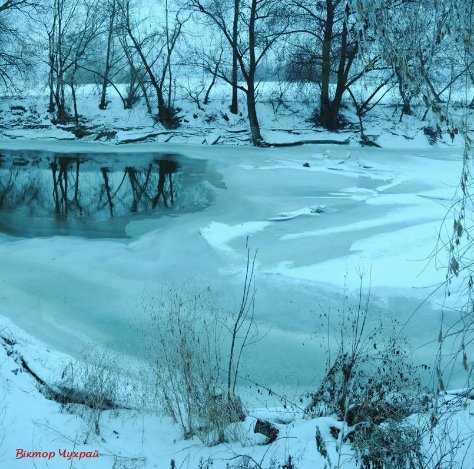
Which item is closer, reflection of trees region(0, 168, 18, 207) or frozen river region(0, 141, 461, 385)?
frozen river region(0, 141, 461, 385)

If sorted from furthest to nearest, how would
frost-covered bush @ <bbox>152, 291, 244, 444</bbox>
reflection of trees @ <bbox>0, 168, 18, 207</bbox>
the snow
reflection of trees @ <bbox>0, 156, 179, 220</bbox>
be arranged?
reflection of trees @ <bbox>0, 168, 18, 207</bbox> → reflection of trees @ <bbox>0, 156, 179, 220</bbox> → the snow → frost-covered bush @ <bbox>152, 291, 244, 444</bbox>

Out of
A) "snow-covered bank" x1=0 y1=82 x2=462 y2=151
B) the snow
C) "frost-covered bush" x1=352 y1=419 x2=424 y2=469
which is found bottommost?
"frost-covered bush" x1=352 y1=419 x2=424 y2=469

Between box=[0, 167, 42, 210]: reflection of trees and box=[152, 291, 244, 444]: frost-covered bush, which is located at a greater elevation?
box=[0, 167, 42, 210]: reflection of trees

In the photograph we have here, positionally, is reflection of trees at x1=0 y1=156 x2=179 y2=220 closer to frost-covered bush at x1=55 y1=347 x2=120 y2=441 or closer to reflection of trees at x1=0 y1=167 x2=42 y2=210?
reflection of trees at x1=0 y1=167 x2=42 y2=210

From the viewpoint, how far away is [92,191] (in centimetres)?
1291

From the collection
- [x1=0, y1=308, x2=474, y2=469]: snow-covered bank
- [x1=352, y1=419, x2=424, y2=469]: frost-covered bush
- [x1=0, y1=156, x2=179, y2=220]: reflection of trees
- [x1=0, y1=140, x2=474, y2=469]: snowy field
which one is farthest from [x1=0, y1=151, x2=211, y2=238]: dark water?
[x1=352, y1=419, x2=424, y2=469]: frost-covered bush

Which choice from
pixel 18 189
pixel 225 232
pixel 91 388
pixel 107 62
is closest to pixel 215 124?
pixel 107 62

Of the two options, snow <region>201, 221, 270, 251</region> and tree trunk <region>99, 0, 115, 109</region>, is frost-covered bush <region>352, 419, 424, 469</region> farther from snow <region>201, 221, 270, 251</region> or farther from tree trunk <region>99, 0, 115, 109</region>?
tree trunk <region>99, 0, 115, 109</region>

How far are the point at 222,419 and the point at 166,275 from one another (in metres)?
3.78

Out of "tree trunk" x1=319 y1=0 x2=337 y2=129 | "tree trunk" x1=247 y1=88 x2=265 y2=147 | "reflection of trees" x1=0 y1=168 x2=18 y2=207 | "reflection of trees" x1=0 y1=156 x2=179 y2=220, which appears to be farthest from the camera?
"tree trunk" x1=247 y1=88 x2=265 y2=147

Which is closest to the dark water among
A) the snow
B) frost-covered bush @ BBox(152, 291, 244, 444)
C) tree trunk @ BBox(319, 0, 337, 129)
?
the snow

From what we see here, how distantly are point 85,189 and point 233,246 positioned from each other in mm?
6090

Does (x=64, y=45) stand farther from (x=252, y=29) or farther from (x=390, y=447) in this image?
(x=390, y=447)

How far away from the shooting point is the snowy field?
12.6ft
